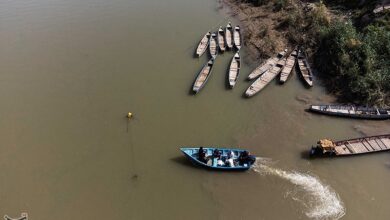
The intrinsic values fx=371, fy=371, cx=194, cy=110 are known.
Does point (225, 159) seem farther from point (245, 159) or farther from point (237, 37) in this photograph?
point (237, 37)

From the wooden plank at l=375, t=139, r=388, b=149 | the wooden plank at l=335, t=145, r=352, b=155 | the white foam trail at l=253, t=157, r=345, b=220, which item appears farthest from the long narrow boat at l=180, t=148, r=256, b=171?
the wooden plank at l=375, t=139, r=388, b=149

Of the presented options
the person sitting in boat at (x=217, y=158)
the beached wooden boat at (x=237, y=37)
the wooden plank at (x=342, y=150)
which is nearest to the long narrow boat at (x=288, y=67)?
the beached wooden boat at (x=237, y=37)

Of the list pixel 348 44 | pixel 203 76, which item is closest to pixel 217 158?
pixel 203 76

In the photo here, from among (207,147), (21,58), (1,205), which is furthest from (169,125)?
(21,58)

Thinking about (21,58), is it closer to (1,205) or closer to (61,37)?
(61,37)

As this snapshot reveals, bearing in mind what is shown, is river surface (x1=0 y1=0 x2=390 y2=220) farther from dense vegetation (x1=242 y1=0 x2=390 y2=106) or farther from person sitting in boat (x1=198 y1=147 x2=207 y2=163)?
dense vegetation (x1=242 y1=0 x2=390 y2=106)
